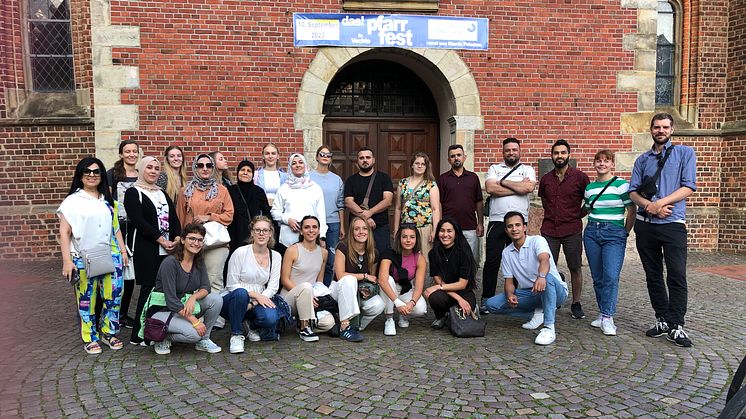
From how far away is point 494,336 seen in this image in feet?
16.0

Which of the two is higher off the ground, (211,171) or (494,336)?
(211,171)

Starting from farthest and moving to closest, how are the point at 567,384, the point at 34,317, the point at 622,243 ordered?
the point at 34,317 → the point at 622,243 → the point at 567,384

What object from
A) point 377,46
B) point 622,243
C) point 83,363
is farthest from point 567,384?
point 377,46

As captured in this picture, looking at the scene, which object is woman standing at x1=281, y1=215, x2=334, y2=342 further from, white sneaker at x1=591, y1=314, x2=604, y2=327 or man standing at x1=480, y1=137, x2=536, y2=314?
white sneaker at x1=591, y1=314, x2=604, y2=327

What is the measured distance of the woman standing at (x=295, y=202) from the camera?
17.9 feet

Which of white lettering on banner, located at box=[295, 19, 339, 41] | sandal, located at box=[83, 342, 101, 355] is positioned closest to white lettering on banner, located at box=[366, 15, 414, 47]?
white lettering on banner, located at box=[295, 19, 339, 41]

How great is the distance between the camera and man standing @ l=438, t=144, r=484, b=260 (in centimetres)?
574

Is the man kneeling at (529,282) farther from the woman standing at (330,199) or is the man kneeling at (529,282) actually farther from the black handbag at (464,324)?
the woman standing at (330,199)

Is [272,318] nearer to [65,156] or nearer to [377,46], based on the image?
[377,46]

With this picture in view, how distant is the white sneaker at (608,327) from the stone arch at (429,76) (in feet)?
13.9

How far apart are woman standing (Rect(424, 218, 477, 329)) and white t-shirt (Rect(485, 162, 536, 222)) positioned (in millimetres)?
904

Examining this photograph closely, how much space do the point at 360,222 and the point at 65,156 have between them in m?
6.26

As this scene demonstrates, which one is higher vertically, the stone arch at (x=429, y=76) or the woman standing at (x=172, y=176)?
the stone arch at (x=429, y=76)

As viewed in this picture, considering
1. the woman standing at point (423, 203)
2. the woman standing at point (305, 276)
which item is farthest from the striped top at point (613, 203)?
the woman standing at point (305, 276)
